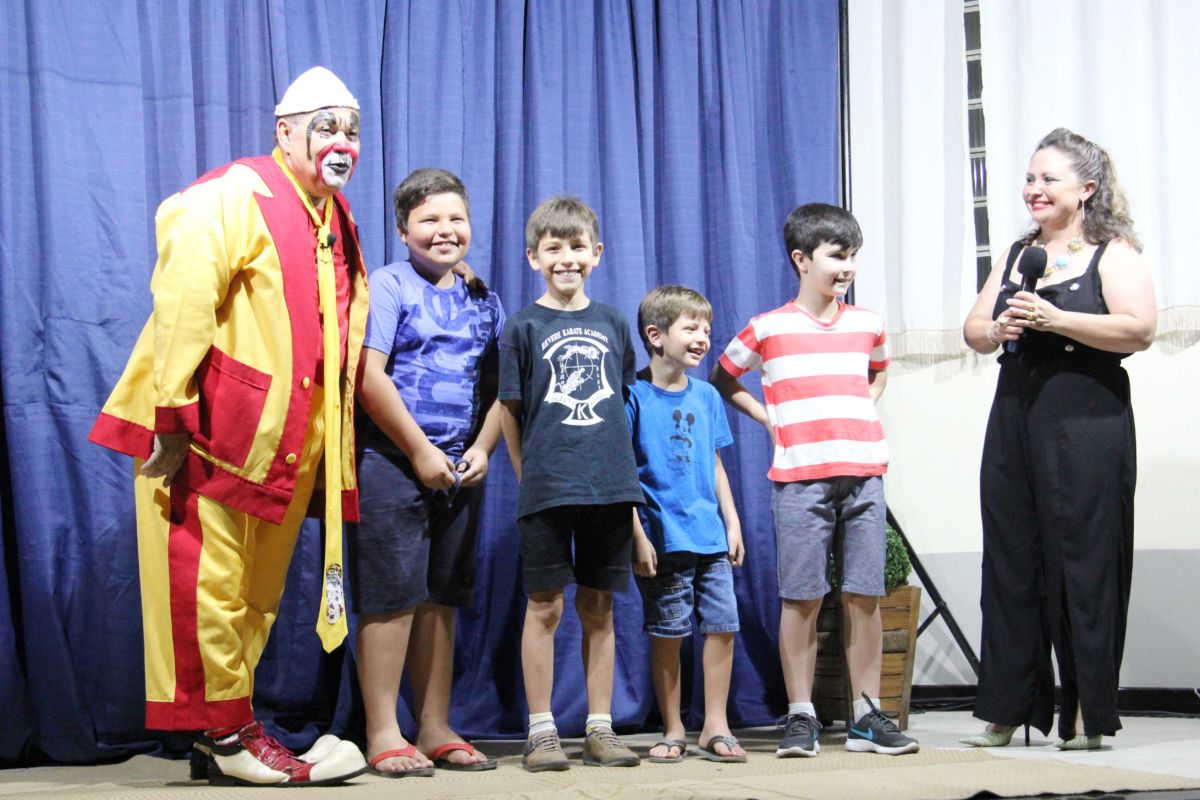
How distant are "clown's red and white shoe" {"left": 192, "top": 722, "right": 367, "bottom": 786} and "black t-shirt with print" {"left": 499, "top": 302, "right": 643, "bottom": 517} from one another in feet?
2.00

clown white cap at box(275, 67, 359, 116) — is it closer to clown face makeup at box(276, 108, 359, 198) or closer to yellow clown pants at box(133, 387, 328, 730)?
clown face makeup at box(276, 108, 359, 198)

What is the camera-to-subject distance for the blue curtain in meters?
2.66

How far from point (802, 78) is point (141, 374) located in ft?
7.01

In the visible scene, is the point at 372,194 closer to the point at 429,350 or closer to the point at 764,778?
the point at 429,350

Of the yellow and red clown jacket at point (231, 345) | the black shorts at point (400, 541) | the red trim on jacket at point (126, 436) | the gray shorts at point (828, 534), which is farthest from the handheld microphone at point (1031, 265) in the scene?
the red trim on jacket at point (126, 436)

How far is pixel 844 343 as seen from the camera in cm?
288

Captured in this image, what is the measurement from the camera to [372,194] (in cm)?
298

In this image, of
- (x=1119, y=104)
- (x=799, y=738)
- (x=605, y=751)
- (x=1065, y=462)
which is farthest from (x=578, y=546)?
(x=1119, y=104)

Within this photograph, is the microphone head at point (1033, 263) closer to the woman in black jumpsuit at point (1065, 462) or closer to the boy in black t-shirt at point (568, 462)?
the woman in black jumpsuit at point (1065, 462)

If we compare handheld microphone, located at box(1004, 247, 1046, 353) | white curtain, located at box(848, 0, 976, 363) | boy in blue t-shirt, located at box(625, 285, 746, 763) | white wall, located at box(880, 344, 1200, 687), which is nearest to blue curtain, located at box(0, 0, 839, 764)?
white curtain, located at box(848, 0, 976, 363)

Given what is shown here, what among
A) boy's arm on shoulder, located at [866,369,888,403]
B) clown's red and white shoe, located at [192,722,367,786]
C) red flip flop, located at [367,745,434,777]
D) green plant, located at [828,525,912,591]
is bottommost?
red flip flop, located at [367,745,434,777]

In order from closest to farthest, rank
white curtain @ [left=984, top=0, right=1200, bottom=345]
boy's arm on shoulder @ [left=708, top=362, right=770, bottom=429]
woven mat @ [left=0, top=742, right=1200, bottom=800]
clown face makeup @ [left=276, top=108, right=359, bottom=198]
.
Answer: woven mat @ [left=0, top=742, right=1200, bottom=800]
clown face makeup @ [left=276, top=108, right=359, bottom=198]
boy's arm on shoulder @ [left=708, top=362, right=770, bottom=429]
white curtain @ [left=984, top=0, right=1200, bottom=345]

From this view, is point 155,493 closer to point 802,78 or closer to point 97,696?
point 97,696

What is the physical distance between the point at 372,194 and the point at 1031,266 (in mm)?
1540
